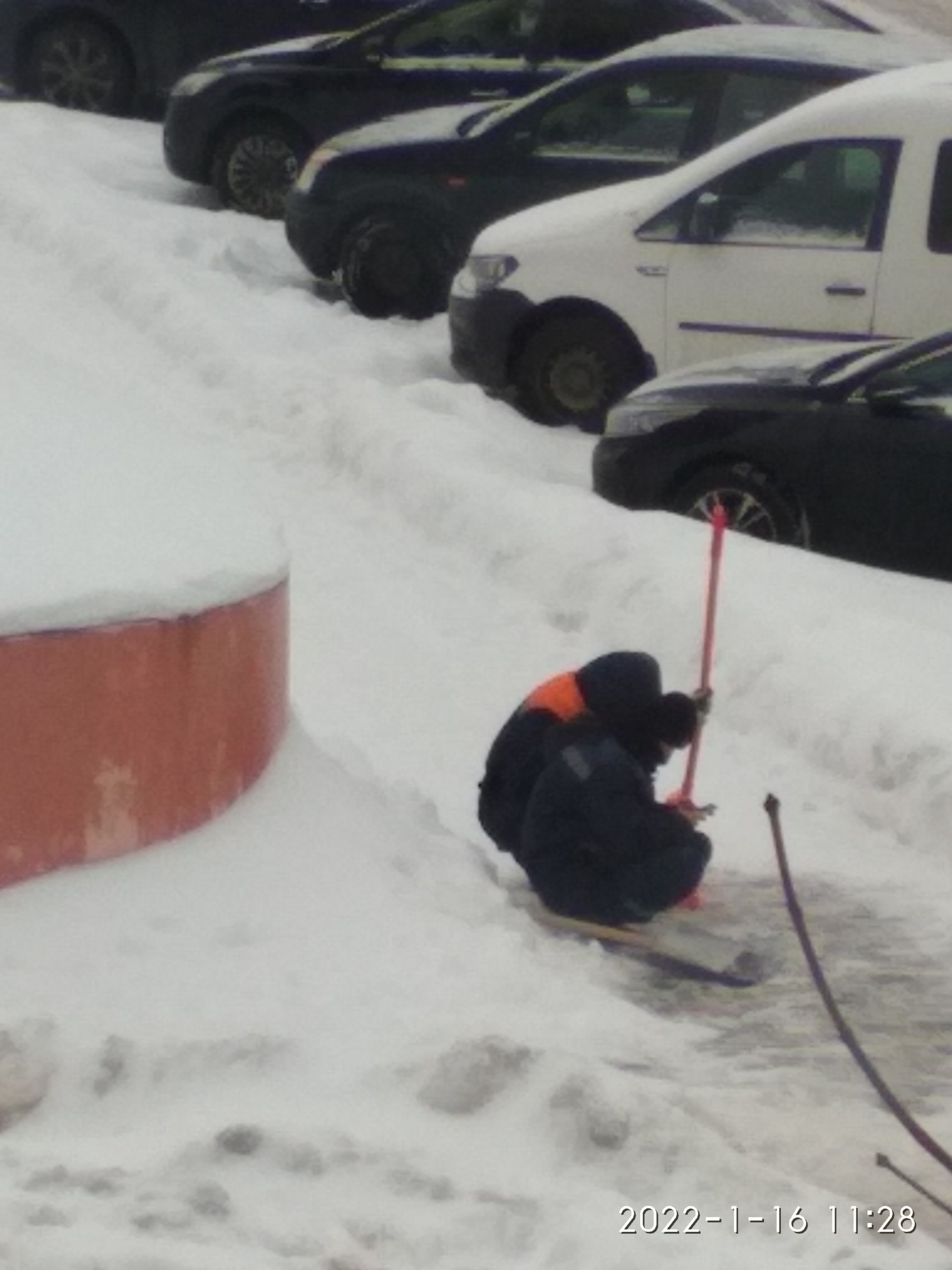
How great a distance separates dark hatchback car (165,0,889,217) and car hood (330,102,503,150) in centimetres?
79

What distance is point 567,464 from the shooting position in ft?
42.1

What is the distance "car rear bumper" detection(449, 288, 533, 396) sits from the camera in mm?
13398

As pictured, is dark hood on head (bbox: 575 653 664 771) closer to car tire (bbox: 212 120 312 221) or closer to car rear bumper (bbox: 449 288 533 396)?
car rear bumper (bbox: 449 288 533 396)

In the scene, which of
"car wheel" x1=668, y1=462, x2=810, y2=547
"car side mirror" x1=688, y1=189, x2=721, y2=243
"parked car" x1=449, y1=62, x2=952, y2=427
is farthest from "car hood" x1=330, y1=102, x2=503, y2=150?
"car wheel" x1=668, y1=462, x2=810, y2=547

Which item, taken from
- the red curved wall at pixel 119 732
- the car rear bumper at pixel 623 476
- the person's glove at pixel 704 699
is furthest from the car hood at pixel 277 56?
the red curved wall at pixel 119 732

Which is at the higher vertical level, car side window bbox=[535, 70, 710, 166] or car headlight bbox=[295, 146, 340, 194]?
car side window bbox=[535, 70, 710, 166]

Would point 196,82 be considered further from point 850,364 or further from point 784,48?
point 850,364

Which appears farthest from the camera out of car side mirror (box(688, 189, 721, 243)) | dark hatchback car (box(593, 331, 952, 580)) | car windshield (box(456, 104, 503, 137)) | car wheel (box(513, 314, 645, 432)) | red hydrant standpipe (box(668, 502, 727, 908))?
car windshield (box(456, 104, 503, 137))

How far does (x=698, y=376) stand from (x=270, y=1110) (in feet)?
20.0

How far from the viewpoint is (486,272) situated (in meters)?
13.5

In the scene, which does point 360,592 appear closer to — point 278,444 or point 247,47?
point 278,444

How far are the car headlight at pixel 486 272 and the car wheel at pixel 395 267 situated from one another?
1291 millimetres

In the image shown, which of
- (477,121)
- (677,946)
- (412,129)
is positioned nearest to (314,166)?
(412,129)

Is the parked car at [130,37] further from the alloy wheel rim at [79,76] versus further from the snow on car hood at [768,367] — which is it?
the snow on car hood at [768,367]
